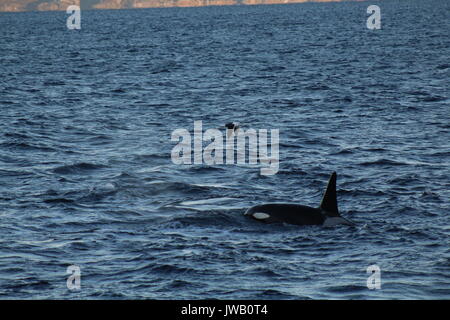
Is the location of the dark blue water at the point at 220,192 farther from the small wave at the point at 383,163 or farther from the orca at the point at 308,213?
the orca at the point at 308,213

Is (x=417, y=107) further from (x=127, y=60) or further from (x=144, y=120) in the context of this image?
(x=127, y=60)

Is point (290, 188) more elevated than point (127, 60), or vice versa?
point (127, 60)

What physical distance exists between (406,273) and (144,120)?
24137 mm

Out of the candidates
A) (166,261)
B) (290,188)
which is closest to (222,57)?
(290,188)

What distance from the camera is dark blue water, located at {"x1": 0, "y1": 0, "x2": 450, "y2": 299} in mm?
15930

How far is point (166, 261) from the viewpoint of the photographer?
55.2ft

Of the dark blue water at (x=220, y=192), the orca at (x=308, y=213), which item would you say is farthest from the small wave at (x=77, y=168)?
the orca at (x=308, y=213)
